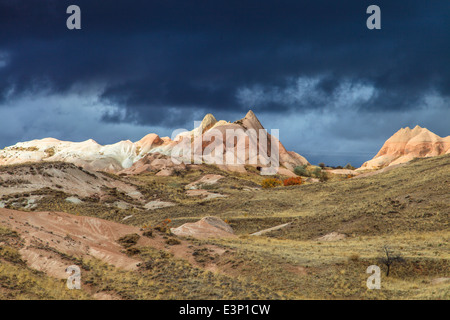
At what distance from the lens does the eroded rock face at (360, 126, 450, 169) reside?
137 metres

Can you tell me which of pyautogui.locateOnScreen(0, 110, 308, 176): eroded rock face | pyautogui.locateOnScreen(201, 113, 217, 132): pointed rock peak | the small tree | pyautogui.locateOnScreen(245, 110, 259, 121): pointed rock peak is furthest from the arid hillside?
pyautogui.locateOnScreen(201, 113, 217, 132): pointed rock peak

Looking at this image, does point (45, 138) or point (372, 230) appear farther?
point (45, 138)

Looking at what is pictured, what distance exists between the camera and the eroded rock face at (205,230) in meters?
33.7

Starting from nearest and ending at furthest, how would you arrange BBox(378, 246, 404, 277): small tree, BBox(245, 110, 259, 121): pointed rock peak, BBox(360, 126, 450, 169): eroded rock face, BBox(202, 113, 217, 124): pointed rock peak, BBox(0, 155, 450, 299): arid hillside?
BBox(0, 155, 450, 299): arid hillside → BBox(378, 246, 404, 277): small tree → BBox(245, 110, 259, 121): pointed rock peak → BBox(360, 126, 450, 169): eroded rock face → BBox(202, 113, 217, 124): pointed rock peak

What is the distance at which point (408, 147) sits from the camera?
470 feet

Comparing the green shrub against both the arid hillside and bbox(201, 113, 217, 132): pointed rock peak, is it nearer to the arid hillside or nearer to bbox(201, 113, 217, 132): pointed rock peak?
bbox(201, 113, 217, 132): pointed rock peak

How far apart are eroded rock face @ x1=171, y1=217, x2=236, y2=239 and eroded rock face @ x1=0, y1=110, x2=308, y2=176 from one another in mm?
57691

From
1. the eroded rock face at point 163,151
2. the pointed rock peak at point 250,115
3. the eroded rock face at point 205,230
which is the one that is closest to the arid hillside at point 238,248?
the eroded rock face at point 205,230

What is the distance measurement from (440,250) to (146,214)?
33.3 m

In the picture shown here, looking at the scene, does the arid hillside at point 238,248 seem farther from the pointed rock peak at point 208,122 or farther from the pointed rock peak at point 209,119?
the pointed rock peak at point 209,119

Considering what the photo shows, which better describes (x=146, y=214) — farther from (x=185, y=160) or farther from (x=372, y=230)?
(x=185, y=160)

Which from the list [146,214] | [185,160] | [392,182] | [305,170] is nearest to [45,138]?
[185,160]

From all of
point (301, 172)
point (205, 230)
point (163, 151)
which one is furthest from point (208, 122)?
point (205, 230)

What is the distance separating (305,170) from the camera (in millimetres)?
114875
